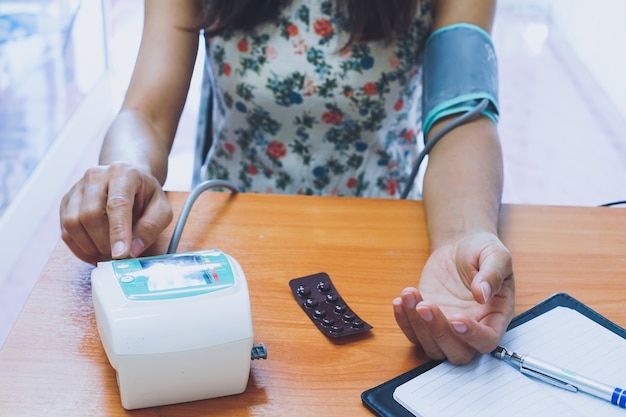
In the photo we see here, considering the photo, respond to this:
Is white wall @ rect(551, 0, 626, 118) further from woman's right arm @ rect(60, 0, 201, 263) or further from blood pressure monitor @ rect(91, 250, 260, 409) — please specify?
blood pressure monitor @ rect(91, 250, 260, 409)

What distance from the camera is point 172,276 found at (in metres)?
0.63

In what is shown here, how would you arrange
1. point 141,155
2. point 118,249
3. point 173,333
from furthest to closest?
1. point 141,155
2. point 118,249
3. point 173,333

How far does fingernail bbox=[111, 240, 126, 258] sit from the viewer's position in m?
0.71

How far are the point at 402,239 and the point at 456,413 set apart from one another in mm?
280

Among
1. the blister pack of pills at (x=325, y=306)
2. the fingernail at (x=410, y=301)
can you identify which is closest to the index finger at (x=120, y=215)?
the blister pack of pills at (x=325, y=306)

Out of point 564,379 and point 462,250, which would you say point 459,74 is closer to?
point 462,250

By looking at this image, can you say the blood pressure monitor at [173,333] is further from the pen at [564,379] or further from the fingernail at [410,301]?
the pen at [564,379]

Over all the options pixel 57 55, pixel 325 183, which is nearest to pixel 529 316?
pixel 325 183

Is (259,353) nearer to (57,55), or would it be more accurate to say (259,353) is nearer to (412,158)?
(412,158)

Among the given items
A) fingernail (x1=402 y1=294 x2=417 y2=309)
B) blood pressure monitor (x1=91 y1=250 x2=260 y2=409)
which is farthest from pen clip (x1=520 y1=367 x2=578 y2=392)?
blood pressure monitor (x1=91 y1=250 x2=260 y2=409)

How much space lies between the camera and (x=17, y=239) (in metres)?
2.02

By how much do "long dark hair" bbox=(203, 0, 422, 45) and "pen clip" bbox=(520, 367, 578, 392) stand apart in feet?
1.92

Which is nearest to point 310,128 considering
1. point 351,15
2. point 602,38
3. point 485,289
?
point 351,15

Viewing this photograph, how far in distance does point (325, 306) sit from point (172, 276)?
174 mm
